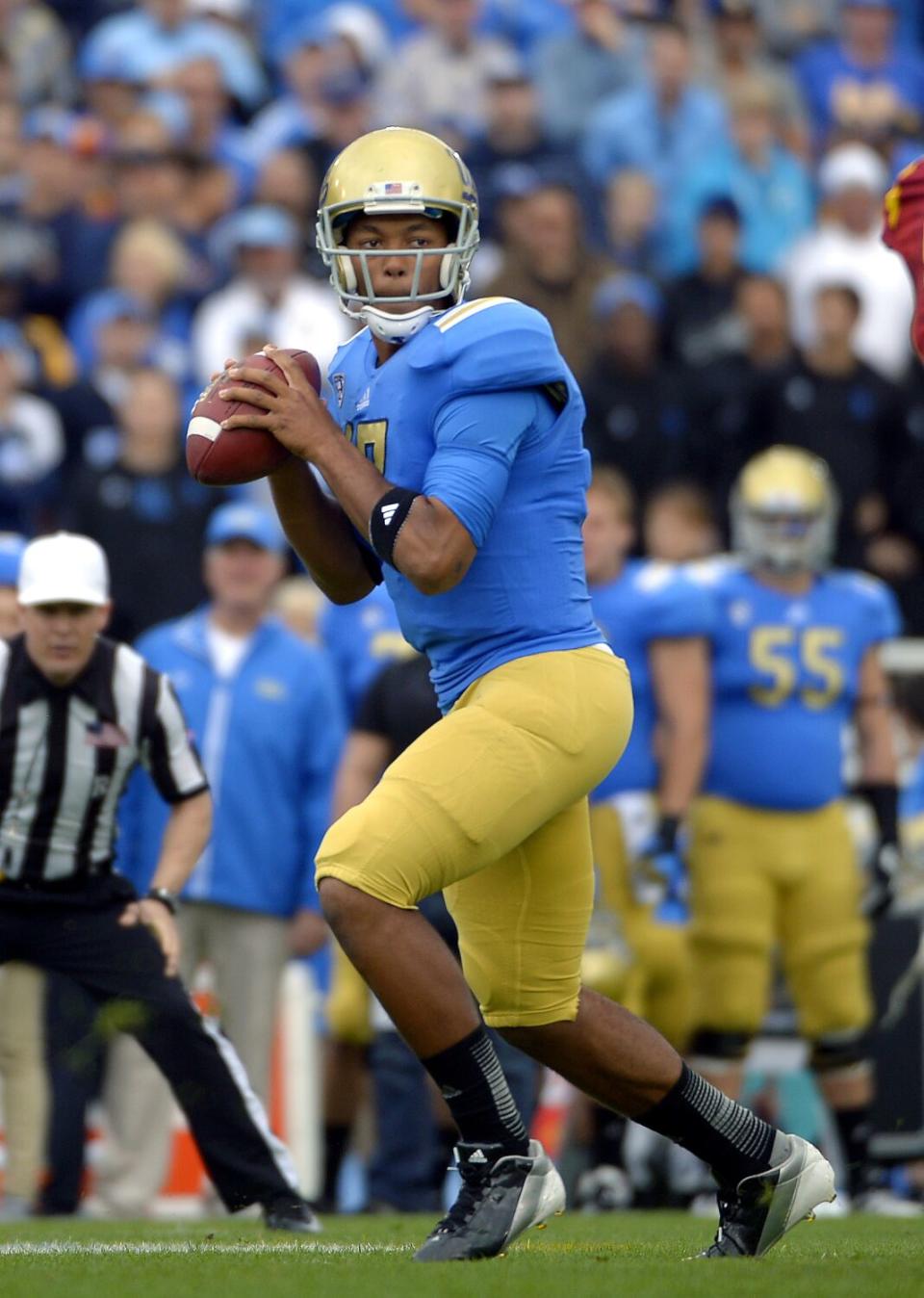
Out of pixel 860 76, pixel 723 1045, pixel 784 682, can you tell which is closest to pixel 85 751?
pixel 723 1045

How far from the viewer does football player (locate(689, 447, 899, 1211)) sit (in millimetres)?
7340

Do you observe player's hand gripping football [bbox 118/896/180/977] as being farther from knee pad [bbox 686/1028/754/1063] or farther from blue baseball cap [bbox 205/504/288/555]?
knee pad [bbox 686/1028/754/1063]

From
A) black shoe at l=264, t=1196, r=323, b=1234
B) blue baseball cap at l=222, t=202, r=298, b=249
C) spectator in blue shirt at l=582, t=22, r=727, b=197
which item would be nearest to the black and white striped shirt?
black shoe at l=264, t=1196, r=323, b=1234

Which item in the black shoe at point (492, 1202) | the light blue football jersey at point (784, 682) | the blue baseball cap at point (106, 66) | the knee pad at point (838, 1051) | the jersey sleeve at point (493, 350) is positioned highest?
the blue baseball cap at point (106, 66)

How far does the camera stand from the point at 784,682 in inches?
297

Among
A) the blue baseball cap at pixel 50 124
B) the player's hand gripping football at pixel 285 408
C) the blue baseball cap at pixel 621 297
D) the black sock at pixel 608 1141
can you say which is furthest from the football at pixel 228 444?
the blue baseball cap at pixel 50 124

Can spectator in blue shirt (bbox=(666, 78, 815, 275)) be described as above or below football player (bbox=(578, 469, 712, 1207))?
above

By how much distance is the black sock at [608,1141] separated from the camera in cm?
720

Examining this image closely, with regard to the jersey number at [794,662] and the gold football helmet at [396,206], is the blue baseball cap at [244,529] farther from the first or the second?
the gold football helmet at [396,206]

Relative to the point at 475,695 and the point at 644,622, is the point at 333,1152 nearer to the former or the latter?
the point at 644,622

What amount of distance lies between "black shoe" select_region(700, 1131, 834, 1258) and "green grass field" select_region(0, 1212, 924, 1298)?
0.22ft

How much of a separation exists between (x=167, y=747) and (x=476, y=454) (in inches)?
74.4

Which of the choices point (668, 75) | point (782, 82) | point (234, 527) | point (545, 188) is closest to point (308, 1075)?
point (234, 527)

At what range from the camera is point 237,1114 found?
540 centimetres
